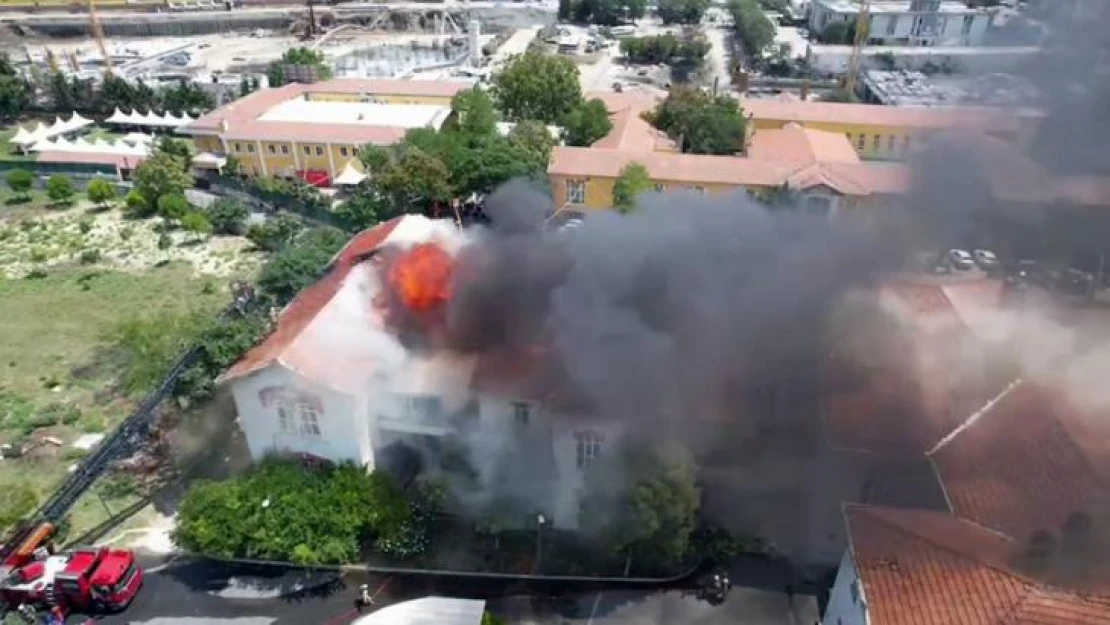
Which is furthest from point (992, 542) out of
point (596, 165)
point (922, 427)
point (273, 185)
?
point (273, 185)

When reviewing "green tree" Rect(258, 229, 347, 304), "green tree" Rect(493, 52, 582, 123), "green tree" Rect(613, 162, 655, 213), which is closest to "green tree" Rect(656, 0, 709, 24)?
"green tree" Rect(493, 52, 582, 123)

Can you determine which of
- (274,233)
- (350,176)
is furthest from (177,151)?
(274,233)

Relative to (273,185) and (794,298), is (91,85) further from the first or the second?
(794,298)

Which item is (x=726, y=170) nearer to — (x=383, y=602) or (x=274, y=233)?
(x=274, y=233)

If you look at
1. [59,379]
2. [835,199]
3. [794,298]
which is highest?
[794,298]

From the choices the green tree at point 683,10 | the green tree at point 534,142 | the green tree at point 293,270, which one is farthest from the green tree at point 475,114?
the green tree at point 683,10

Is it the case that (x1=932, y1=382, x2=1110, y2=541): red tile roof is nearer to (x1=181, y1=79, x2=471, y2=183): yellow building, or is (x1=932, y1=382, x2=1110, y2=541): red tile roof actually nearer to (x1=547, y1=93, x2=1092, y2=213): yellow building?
(x1=547, y1=93, x2=1092, y2=213): yellow building
